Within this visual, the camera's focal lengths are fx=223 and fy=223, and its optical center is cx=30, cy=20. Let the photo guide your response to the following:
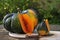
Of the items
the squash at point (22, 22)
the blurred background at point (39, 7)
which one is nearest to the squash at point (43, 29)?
the squash at point (22, 22)

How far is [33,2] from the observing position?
2191 mm

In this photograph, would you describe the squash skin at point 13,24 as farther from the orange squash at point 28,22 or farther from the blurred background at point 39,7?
the blurred background at point 39,7

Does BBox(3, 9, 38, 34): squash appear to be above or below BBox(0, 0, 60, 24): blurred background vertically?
A: below

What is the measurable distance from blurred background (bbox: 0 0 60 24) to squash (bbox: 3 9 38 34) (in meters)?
0.90

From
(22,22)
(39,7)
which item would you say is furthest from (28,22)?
(39,7)

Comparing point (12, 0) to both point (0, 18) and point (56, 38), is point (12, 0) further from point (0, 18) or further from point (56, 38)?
point (56, 38)

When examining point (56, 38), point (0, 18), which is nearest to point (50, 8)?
point (0, 18)

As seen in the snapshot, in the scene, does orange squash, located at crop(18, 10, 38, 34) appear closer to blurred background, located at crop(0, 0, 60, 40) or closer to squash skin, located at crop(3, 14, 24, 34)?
squash skin, located at crop(3, 14, 24, 34)

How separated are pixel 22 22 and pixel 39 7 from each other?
1007mm

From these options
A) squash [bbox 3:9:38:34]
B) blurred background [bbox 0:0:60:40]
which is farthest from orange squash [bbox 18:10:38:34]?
blurred background [bbox 0:0:60:40]

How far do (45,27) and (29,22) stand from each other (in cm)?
9

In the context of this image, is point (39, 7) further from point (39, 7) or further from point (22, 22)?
point (22, 22)

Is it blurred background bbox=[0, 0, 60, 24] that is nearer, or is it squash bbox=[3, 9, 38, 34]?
squash bbox=[3, 9, 38, 34]

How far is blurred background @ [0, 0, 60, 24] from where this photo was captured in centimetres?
212
